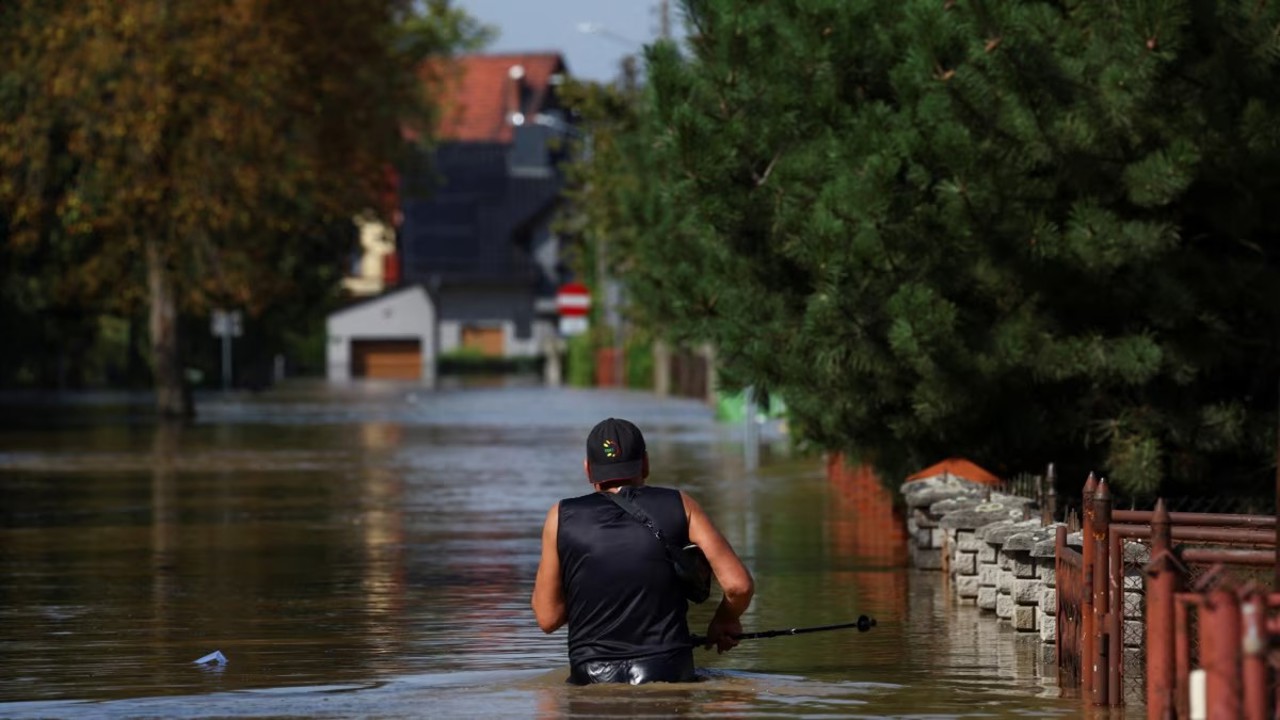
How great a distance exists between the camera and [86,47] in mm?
52656

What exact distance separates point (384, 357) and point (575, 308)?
31.0m

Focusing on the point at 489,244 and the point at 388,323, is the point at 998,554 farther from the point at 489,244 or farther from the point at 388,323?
the point at 489,244

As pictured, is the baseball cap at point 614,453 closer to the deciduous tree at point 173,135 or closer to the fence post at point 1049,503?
the fence post at point 1049,503

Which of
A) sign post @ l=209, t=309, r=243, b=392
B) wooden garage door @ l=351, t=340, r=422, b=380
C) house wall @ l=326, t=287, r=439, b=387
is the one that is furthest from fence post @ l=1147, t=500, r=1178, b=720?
wooden garage door @ l=351, t=340, r=422, b=380

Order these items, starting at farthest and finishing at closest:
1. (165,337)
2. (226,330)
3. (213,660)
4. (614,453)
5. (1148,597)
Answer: (226,330), (165,337), (213,660), (614,453), (1148,597)

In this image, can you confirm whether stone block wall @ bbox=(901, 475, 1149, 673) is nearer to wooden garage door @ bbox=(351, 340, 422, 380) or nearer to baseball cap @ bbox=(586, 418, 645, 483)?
baseball cap @ bbox=(586, 418, 645, 483)

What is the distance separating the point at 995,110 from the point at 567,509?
851 cm

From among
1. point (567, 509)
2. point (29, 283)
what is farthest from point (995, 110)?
point (29, 283)

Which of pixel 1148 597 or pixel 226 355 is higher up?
pixel 226 355

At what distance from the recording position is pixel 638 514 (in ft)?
37.3

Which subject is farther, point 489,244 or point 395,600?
point 489,244

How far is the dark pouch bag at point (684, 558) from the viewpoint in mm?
11281

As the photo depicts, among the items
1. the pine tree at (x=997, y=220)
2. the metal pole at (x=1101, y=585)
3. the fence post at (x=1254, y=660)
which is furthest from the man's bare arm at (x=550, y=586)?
the pine tree at (x=997, y=220)

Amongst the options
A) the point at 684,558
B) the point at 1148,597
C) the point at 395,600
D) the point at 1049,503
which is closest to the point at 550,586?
the point at 684,558
